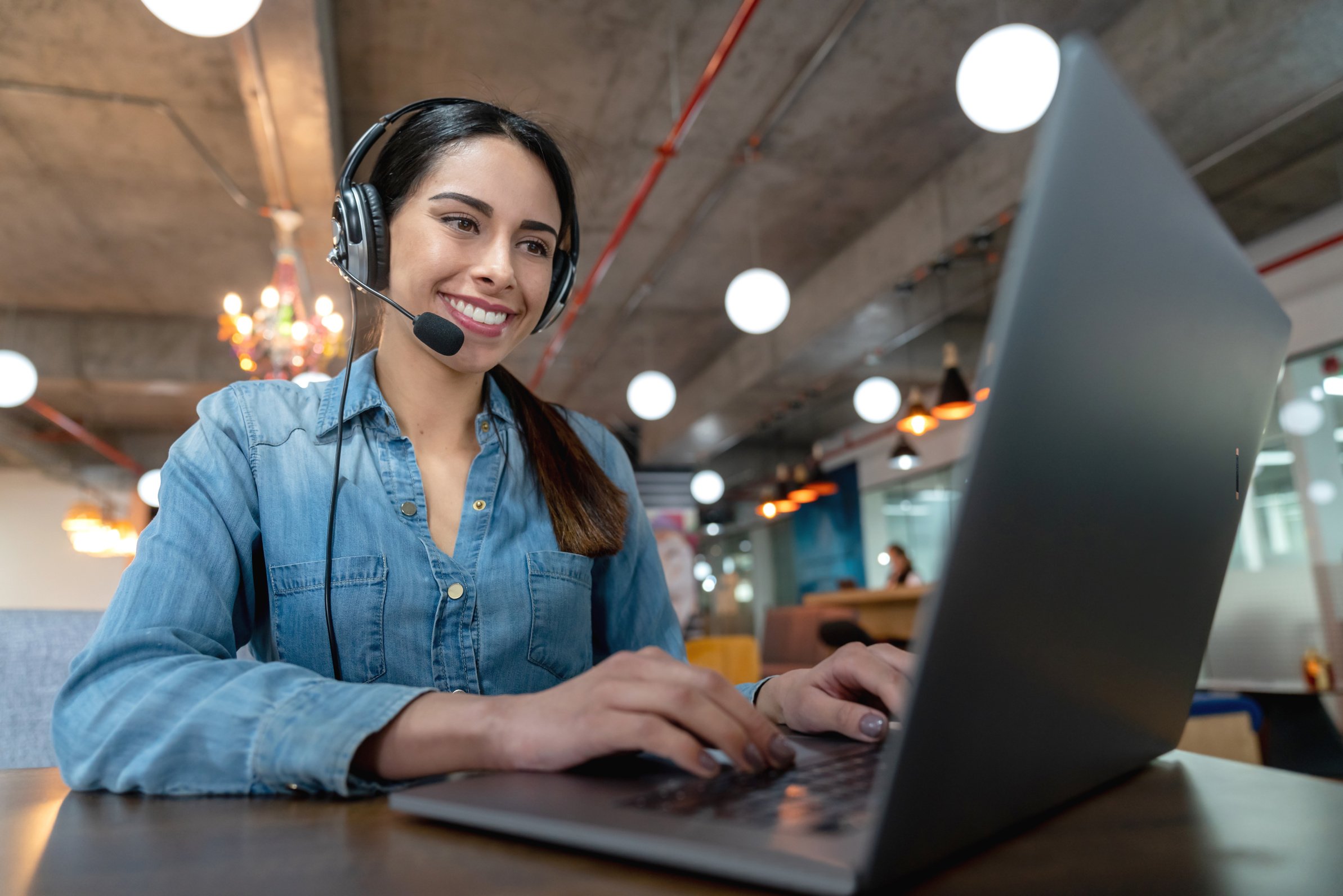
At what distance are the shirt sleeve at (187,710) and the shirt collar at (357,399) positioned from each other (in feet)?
0.87

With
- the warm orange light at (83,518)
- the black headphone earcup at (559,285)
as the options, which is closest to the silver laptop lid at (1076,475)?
the black headphone earcup at (559,285)

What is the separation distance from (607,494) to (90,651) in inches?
21.8

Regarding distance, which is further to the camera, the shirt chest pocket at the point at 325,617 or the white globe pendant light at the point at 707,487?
the white globe pendant light at the point at 707,487

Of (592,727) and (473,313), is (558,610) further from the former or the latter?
(592,727)

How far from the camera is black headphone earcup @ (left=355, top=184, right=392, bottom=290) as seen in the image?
103 centimetres

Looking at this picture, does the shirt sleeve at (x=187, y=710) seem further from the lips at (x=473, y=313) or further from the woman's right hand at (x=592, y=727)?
the lips at (x=473, y=313)

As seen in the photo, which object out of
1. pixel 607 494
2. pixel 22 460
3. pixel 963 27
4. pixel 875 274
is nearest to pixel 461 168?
pixel 607 494

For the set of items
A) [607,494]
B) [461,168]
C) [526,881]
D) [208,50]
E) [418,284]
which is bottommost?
[526,881]

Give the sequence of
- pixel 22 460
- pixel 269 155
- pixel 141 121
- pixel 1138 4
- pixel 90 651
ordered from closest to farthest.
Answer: pixel 90 651
pixel 1138 4
pixel 269 155
pixel 141 121
pixel 22 460

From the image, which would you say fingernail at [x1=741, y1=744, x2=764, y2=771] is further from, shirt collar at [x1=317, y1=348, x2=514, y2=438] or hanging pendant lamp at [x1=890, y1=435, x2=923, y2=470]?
hanging pendant lamp at [x1=890, y1=435, x2=923, y2=470]

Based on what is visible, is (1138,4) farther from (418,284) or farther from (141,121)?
(141,121)

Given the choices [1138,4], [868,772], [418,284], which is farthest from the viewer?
[1138,4]

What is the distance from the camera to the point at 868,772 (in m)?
0.49

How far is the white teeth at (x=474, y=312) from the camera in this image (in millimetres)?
1008
